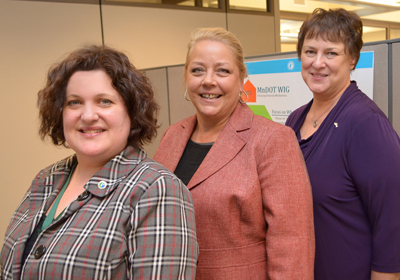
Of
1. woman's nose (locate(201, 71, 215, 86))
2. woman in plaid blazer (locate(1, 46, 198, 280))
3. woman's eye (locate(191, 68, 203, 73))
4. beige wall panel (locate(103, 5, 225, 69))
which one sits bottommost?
woman in plaid blazer (locate(1, 46, 198, 280))

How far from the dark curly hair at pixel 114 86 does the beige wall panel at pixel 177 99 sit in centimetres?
230

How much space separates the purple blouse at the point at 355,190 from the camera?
1306mm

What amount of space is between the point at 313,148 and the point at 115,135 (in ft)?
2.74

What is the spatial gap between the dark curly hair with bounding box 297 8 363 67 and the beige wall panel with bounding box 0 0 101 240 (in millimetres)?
3158

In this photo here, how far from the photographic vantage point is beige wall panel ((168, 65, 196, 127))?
3.52 metres

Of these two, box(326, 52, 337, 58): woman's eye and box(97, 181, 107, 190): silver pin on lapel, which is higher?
box(326, 52, 337, 58): woman's eye

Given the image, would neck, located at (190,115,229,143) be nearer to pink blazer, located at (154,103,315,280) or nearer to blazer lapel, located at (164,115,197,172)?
blazer lapel, located at (164,115,197,172)

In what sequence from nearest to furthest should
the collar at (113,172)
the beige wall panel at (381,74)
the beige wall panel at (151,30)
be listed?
the collar at (113,172) < the beige wall panel at (381,74) < the beige wall panel at (151,30)

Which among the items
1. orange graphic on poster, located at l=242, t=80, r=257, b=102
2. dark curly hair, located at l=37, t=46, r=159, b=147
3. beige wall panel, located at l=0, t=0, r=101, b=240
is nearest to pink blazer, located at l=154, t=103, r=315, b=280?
dark curly hair, located at l=37, t=46, r=159, b=147

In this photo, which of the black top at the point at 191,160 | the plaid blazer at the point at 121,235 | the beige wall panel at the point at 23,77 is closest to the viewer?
the plaid blazer at the point at 121,235

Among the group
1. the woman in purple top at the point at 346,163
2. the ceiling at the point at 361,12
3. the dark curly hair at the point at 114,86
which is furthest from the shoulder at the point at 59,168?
the ceiling at the point at 361,12

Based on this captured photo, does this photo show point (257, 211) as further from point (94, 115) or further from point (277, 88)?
point (277, 88)

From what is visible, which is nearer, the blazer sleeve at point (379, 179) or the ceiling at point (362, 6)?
the blazer sleeve at point (379, 179)

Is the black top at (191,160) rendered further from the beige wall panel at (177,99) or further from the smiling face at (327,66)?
the beige wall panel at (177,99)
